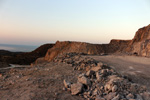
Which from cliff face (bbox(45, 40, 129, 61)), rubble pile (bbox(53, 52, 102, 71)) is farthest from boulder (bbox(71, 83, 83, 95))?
cliff face (bbox(45, 40, 129, 61))

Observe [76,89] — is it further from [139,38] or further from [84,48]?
[139,38]

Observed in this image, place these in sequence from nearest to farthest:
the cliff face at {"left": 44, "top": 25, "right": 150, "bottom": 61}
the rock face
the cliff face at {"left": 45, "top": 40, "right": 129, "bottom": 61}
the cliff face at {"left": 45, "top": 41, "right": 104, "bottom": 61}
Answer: the rock face → the cliff face at {"left": 44, "top": 25, "right": 150, "bottom": 61} → the cliff face at {"left": 45, "top": 41, "right": 104, "bottom": 61} → the cliff face at {"left": 45, "top": 40, "right": 129, "bottom": 61}

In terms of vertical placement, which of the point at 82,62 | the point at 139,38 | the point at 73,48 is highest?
the point at 139,38

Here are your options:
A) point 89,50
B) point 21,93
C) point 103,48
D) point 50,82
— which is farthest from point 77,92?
point 103,48

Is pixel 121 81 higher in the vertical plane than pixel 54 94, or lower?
higher

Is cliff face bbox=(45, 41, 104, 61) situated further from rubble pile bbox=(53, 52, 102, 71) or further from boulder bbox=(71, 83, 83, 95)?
boulder bbox=(71, 83, 83, 95)

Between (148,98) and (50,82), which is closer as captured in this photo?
(148,98)

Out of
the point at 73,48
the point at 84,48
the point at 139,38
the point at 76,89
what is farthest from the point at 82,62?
the point at 139,38

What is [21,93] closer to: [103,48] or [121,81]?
[121,81]

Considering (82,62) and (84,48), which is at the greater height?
(84,48)

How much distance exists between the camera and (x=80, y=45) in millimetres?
33062

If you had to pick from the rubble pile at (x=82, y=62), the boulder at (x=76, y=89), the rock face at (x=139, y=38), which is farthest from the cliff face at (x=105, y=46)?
the boulder at (x=76, y=89)

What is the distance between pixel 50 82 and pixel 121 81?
2984 millimetres

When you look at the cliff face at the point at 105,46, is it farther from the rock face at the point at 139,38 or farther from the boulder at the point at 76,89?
the boulder at the point at 76,89
